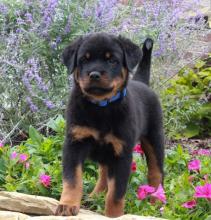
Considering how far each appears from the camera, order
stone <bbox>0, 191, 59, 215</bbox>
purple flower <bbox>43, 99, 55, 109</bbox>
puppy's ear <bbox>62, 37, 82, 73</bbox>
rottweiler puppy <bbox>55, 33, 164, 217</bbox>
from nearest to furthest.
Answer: stone <bbox>0, 191, 59, 215</bbox> < rottweiler puppy <bbox>55, 33, 164, 217</bbox> < puppy's ear <bbox>62, 37, 82, 73</bbox> < purple flower <bbox>43, 99, 55, 109</bbox>

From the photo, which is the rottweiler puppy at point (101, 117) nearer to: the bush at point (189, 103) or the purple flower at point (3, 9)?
the purple flower at point (3, 9)

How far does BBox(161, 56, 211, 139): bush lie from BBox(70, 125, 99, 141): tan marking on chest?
2.27 meters

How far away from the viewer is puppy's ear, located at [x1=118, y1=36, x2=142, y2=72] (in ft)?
14.2

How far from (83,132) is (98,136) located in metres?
0.11

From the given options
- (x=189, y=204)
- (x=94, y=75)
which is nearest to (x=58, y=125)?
(x=94, y=75)

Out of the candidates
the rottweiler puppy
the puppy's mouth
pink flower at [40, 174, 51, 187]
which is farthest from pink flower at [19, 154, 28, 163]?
the puppy's mouth

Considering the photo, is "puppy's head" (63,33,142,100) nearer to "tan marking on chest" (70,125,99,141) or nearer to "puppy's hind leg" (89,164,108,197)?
"tan marking on chest" (70,125,99,141)

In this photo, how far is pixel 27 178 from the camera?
4645 millimetres

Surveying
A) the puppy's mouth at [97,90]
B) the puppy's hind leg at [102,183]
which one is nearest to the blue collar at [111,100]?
the puppy's mouth at [97,90]

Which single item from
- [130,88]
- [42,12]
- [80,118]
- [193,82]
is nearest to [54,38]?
[42,12]

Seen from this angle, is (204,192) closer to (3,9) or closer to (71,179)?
(71,179)

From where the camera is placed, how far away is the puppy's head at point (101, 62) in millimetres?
4070

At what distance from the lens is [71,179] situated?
4078 millimetres

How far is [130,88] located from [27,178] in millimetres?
1053
